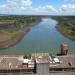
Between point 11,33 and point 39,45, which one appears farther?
point 11,33

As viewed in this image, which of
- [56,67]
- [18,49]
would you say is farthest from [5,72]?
[18,49]

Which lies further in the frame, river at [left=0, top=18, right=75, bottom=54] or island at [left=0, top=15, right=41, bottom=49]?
island at [left=0, top=15, right=41, bottom=49]

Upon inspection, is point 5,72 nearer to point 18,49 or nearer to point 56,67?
point 56,67

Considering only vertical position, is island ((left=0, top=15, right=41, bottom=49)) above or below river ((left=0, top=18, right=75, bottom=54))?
above

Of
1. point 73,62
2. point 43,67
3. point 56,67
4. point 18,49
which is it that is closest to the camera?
point 43,67

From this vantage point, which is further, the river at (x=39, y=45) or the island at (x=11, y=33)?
the island at (x=11, y=33)

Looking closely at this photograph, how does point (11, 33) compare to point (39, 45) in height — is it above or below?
above

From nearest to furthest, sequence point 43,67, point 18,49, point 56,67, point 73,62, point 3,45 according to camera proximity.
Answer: point 43,67 < point 56,67 < point 73,62 < point 18,49 < point 3,45

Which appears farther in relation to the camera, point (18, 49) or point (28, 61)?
point (18, 49)

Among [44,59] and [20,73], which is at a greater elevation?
[44,59]

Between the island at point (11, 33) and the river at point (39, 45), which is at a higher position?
the island at point (11, 33)
